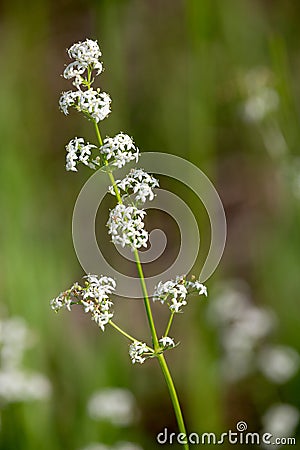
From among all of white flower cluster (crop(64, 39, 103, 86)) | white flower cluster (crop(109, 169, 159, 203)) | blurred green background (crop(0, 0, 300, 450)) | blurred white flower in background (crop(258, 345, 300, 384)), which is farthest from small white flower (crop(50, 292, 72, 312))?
blurred white flower in background (crop(258, 345, 300, 384))

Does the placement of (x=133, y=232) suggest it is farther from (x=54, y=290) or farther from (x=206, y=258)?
(x=54, y=290)

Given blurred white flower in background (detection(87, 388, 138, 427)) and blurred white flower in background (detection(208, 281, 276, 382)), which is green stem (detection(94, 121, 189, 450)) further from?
blurred white flower in background (detection(208, 281, 276, 382))

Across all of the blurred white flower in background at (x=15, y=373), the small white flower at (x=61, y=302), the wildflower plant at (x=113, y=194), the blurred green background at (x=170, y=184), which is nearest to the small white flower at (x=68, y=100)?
the wildflower plant at (x=113, y=194)

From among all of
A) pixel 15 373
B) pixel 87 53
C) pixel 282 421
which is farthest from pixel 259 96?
pixel 87 53

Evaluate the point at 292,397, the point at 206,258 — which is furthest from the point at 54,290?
the point at 292,397

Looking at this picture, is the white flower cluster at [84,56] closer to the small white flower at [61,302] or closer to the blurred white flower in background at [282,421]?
the small white flower at [61,302]

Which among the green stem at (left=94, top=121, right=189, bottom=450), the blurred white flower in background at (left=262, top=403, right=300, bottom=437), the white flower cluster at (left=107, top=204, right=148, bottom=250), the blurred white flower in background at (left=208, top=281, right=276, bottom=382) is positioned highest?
the blurred white flower in background at (left=208, top=281, right=276, bottom=382)
